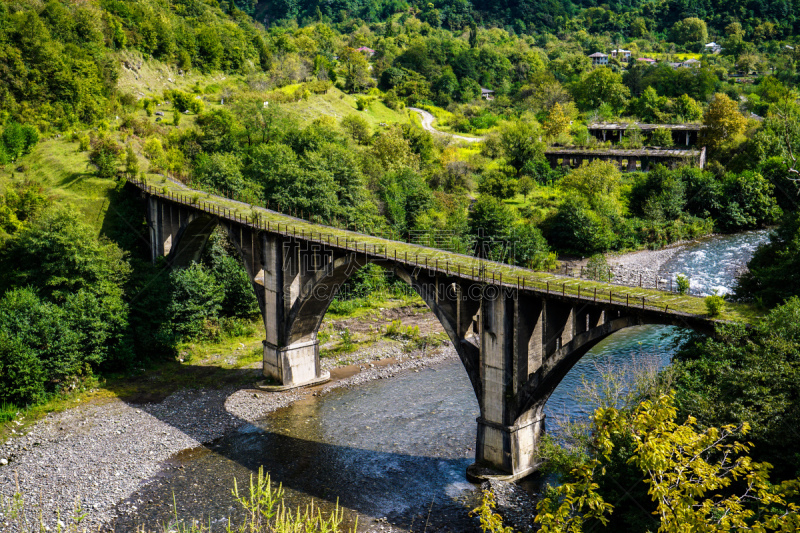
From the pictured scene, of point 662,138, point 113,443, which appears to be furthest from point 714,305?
point 662,138

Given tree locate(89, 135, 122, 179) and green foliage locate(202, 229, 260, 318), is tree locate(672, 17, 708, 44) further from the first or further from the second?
green foliage locate(202, 229, 260, 318)

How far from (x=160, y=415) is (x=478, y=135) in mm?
85279

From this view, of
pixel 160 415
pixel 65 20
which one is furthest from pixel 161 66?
pixel 160 415

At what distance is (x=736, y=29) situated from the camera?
163 meters

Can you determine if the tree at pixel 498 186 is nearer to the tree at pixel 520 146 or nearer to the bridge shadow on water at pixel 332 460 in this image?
the tree at pixel 520 146

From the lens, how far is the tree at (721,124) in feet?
335

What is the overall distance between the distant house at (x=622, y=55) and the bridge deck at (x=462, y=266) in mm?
134512

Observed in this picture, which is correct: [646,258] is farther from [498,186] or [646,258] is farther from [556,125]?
[556,125]

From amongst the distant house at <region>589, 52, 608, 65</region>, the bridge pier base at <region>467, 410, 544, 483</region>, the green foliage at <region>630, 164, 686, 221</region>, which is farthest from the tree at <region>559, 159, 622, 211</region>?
the distant house at <region>589, 52, 608, 65</region>

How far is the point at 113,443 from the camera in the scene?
4075 cm

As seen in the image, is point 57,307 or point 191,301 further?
point 191,301

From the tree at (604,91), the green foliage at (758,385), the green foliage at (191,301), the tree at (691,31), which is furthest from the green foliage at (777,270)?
the tree at (691,31)

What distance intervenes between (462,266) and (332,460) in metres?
13.3

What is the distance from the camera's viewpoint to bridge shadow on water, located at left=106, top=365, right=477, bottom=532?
33719 mm
